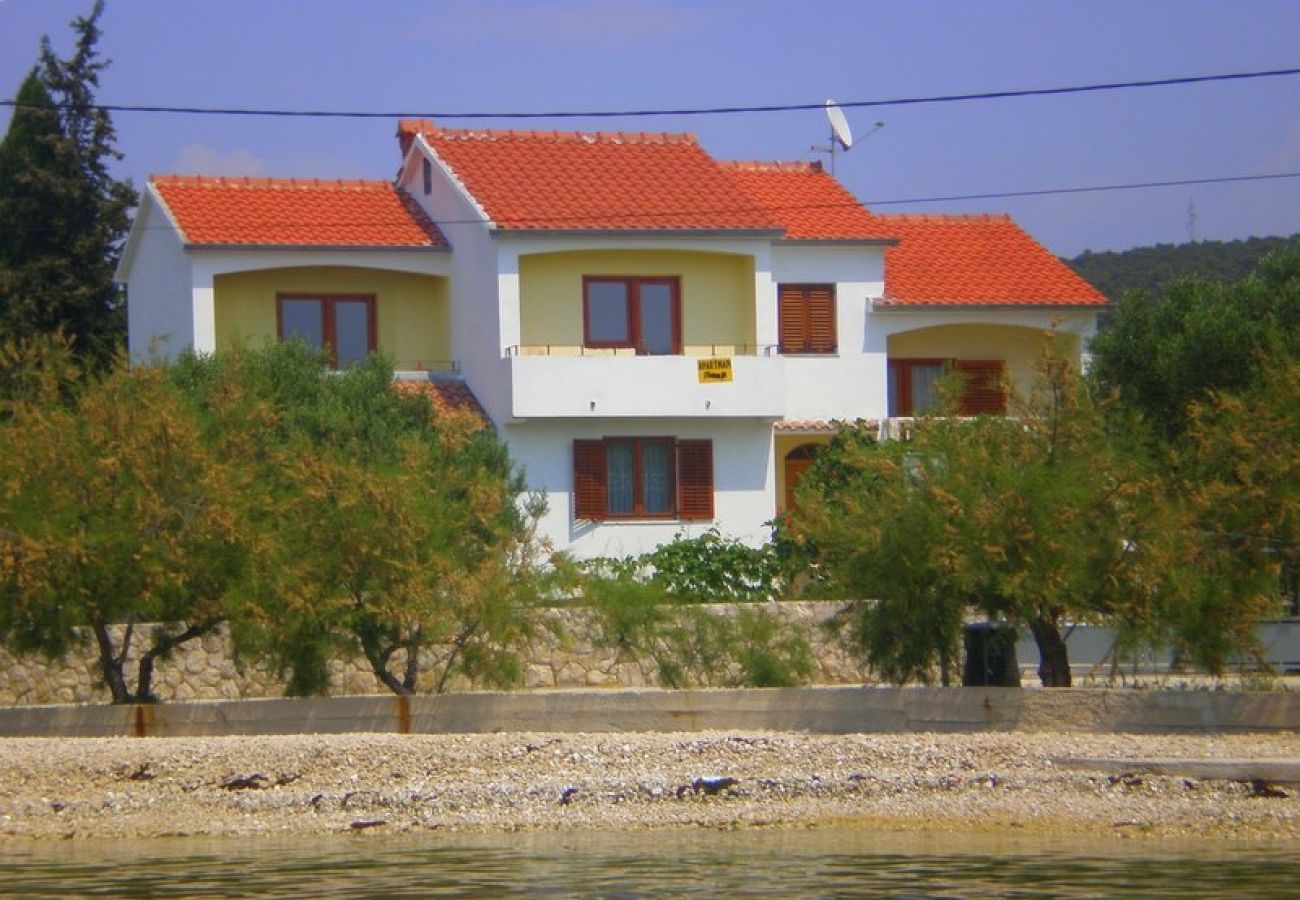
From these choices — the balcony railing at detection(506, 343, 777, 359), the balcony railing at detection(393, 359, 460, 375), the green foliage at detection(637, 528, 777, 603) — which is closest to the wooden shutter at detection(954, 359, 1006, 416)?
the balcony railing at detection(506, 343, 777, 359)

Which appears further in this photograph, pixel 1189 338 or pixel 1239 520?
pixel 1189 338

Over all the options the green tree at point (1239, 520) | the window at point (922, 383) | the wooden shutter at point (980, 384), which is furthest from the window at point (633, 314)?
the green tree at point (1239, 520)

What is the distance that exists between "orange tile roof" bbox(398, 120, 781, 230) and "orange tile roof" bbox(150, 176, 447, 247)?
1590 millimetres

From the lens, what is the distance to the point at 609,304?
37.8 meters

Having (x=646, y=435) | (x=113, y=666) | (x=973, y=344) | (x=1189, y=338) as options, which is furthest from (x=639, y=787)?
(x=973, y=344)

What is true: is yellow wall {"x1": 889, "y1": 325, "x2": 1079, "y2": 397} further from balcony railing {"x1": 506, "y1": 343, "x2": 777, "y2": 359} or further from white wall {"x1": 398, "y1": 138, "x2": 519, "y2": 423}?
white wall {"x1": 398, "y1": 138, "x2": 519, "y2": 423}

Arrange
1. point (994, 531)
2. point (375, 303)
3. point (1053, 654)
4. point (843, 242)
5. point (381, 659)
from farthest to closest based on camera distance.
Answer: point (843, 242) < point (375, 303) < point (381, 659) < point (1053, 654) < point (994, 531)

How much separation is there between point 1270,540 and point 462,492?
9.42m

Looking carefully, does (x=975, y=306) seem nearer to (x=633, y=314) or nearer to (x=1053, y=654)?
(x=633, y=314)

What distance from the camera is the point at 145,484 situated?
2302 cm

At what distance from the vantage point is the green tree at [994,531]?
20.6 metres

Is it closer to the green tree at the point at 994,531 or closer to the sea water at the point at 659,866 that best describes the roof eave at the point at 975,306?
the green tree at the point at 994,531

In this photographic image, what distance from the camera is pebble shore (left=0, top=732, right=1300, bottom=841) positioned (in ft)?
58.7

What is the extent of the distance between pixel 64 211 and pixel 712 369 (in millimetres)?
16618
